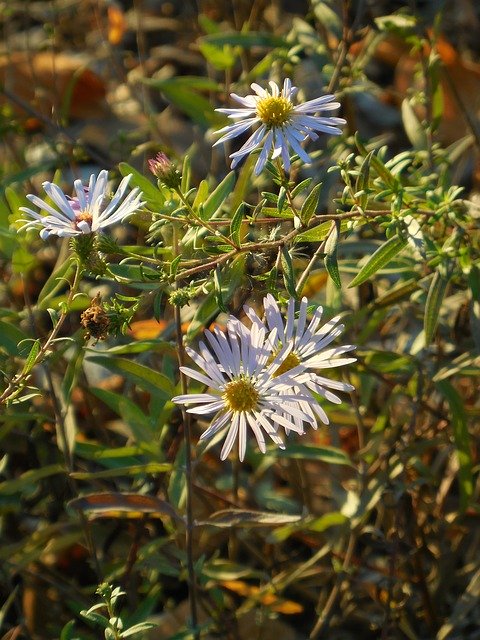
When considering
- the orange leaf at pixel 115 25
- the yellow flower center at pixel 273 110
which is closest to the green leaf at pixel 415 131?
the yellow flower center at pixel 273 110

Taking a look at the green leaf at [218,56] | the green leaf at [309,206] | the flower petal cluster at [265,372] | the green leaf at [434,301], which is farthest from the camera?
the green leaf at [218,56]

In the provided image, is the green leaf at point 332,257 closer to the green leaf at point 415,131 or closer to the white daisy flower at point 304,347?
the white daisy flower at point 304,347

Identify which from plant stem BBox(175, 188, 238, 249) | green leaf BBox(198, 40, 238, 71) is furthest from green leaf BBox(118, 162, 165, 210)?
green leaf BBox(198, 40, 238, 71)

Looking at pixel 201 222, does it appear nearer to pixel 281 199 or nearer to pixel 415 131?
pixel 281 199

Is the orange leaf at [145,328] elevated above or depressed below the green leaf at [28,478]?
above

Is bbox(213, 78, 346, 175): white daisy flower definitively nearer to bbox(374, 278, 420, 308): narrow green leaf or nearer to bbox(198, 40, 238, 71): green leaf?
bbox(374, 278, 420, 308): narrow green leaf

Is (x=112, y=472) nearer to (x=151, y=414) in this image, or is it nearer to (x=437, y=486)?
(x=151, y=414)

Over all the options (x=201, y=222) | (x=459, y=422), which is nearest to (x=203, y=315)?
(x=201, y=222)

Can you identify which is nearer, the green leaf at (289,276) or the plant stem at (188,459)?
the green leaf at (289,276)
